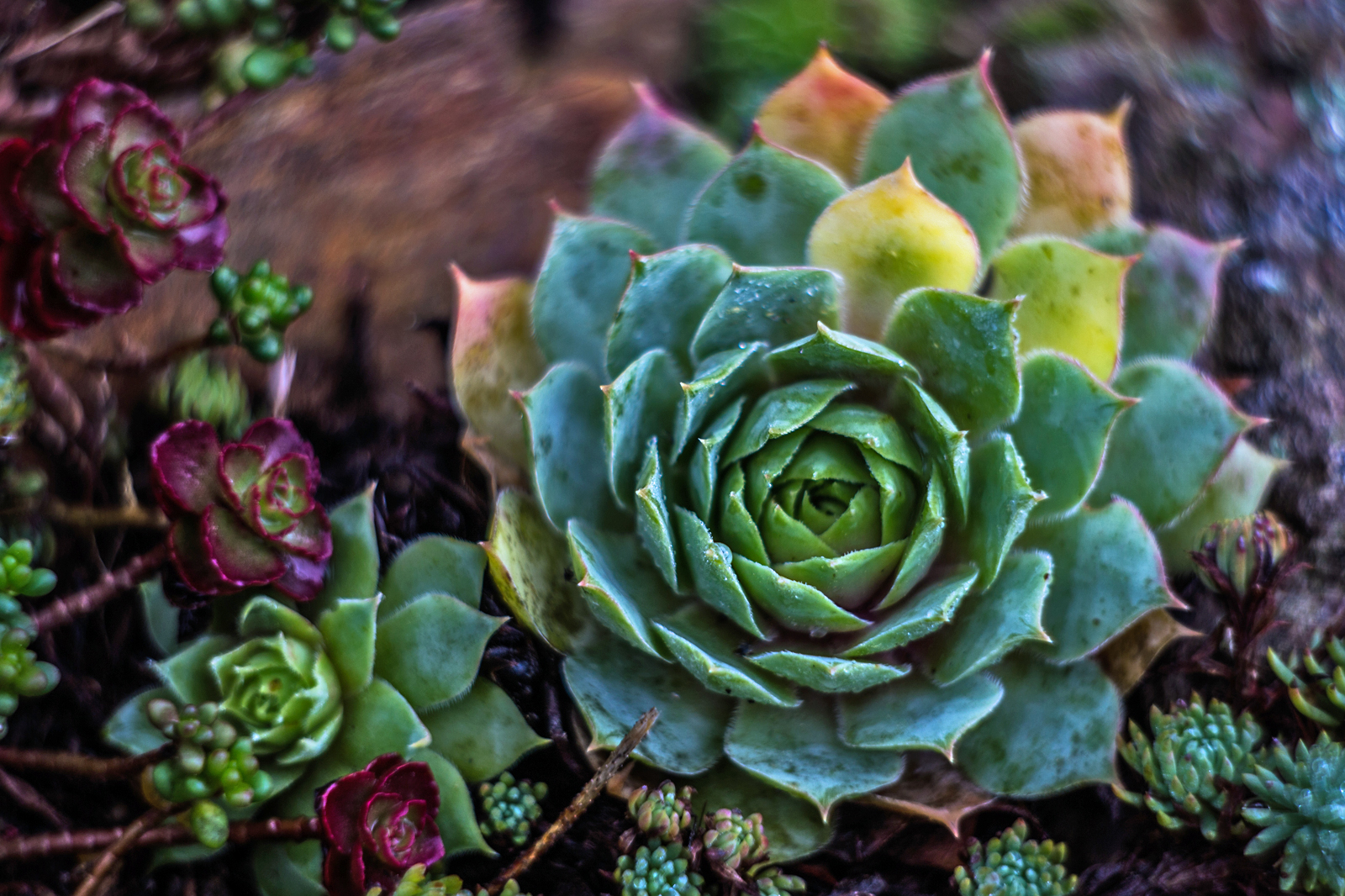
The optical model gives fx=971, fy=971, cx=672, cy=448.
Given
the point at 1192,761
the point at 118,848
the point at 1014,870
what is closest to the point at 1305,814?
the point at 1192,761

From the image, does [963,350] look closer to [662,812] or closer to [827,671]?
[827,671]

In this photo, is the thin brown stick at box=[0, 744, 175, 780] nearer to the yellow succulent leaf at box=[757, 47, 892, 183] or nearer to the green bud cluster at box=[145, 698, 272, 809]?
the green bud cluster at box=[145, 698, 272, 809]

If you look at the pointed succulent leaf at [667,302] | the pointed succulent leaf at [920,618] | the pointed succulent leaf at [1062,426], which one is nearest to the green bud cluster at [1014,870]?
the pointed succulent leaf at [920,618]

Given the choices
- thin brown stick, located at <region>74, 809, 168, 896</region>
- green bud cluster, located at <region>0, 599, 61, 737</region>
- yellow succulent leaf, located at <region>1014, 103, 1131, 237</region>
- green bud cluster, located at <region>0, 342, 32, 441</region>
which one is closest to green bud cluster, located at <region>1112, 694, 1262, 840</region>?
yellow succulent leaf, located at <region>1014, 103, 1131, 237</region>

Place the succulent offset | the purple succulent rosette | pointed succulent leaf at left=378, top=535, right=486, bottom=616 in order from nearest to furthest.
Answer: the succulent offset < the purple succulent rosette < pointed succulent leaf at left=378, top=535, right=486, bottom=616

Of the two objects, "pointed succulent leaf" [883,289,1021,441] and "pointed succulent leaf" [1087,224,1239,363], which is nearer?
"pointed succulent leaf" [883,289,1021,441]

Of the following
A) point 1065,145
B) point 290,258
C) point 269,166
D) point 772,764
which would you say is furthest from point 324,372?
point 1065,145

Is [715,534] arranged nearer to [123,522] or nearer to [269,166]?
[123,522]
